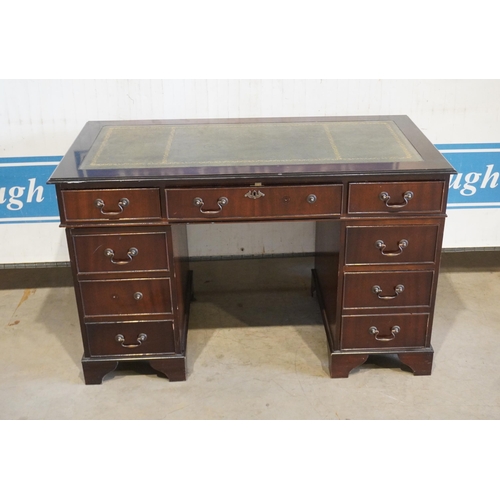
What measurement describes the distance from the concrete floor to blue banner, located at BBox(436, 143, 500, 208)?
1.31ft

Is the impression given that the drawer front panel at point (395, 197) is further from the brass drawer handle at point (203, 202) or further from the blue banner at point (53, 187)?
the blue banner at point (53, 187)

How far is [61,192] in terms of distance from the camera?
8.27 ft

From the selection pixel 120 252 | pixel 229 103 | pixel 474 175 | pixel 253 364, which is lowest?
pixel 253 364

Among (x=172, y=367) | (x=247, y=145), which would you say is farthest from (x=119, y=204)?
(x=172, y=367)

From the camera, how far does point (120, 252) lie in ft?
8.70

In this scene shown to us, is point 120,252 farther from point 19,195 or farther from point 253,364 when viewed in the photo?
point 19,195

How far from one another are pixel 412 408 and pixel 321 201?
3.10 feet

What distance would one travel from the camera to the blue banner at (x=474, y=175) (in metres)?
3.57

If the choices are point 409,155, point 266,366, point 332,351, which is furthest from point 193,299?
point 409,155

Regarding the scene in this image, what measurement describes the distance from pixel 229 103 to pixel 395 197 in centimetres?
124

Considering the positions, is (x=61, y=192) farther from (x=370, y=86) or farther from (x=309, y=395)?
(x=370, y=86)

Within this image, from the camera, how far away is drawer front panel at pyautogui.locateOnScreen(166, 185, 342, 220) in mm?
2545

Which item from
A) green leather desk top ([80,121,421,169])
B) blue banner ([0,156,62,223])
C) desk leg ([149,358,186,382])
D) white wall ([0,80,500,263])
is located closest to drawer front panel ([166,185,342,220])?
green leather desk top ([80,121,421,169])

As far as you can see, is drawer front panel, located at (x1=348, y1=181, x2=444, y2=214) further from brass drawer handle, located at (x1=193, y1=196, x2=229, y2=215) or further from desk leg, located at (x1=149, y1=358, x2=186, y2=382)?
desk leg, located at (x1=149, y1=358, x2=186, y2=382)
